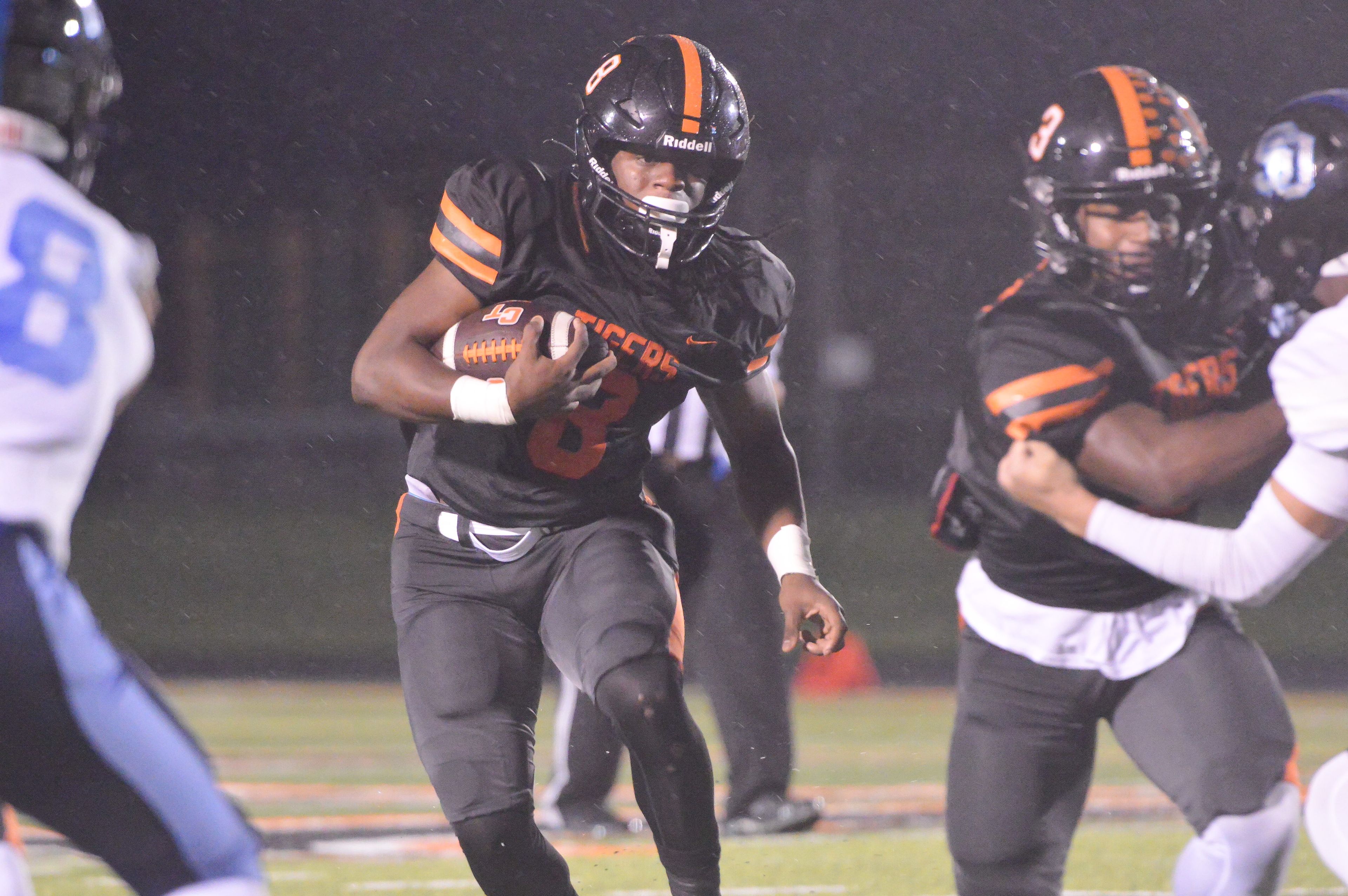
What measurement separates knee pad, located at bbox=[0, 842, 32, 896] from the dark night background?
7.42m

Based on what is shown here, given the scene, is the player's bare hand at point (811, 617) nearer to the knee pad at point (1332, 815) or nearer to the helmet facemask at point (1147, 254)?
the helmet facemask at point (1147, 254)

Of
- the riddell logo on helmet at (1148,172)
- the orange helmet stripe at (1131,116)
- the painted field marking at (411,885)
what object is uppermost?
the orange helmet stripe at (1131,116)

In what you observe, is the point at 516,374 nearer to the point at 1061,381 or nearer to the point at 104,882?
the point at 1061,381

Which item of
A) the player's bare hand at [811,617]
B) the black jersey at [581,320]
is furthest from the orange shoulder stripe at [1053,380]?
the black jersey at [581,320]

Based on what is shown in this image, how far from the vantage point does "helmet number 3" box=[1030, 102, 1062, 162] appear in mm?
3008

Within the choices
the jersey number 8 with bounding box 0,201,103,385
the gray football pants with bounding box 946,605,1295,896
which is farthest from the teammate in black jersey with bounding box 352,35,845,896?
the jersey number 8 with bounding box 0,201,103,385

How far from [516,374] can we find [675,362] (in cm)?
46

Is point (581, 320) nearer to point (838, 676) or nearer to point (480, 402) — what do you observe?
point (480, 402)

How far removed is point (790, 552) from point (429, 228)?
8.83 metres

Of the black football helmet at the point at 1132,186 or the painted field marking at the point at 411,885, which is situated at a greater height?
the black football helmet at the point at 1132,186

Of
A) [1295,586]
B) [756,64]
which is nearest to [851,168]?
[756,64]

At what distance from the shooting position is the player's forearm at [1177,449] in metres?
2.72

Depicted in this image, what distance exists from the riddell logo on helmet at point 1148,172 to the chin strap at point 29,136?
5.68ft

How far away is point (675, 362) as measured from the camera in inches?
130
